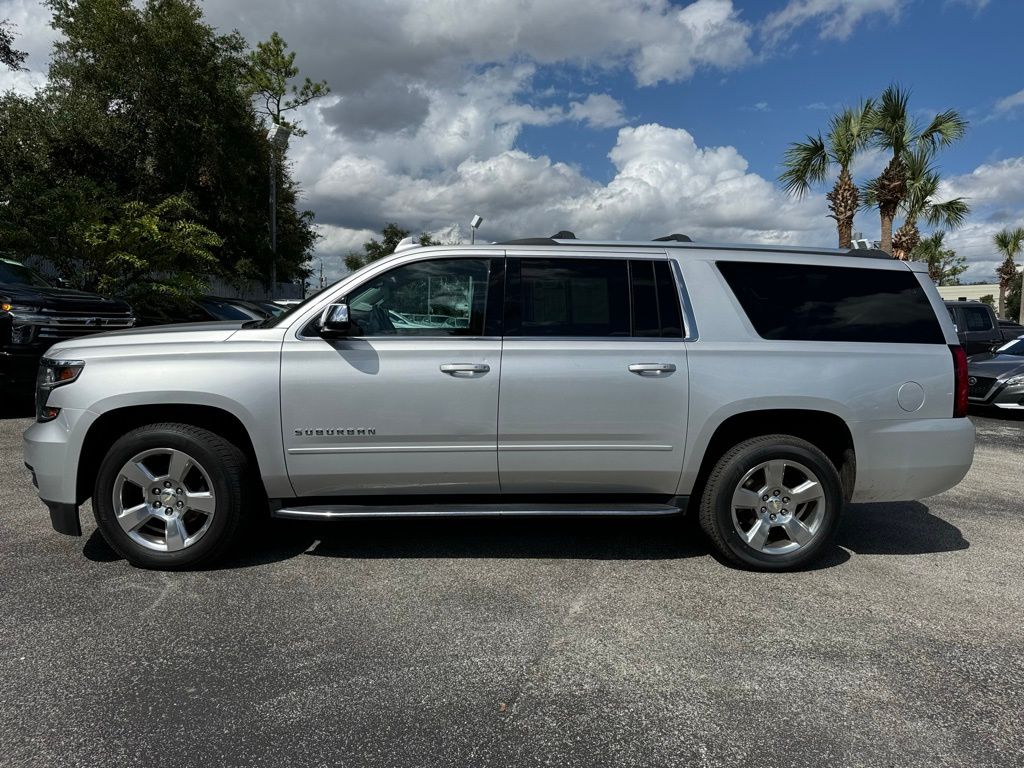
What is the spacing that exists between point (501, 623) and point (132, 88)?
20358mm

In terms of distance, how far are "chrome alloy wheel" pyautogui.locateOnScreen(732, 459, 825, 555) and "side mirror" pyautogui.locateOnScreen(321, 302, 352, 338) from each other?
7.59 ft

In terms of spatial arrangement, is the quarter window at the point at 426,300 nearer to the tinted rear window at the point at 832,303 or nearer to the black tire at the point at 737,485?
the tinted rear window at the point at 832,303

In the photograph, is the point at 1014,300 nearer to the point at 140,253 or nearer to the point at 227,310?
the point at 227,310

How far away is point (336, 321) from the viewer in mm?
3539

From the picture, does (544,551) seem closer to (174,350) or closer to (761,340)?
(761,340)

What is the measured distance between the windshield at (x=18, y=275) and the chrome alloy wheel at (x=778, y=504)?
29.9ft

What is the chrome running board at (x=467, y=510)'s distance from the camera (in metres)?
3.64

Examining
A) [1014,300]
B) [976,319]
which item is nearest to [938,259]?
[1014,300]

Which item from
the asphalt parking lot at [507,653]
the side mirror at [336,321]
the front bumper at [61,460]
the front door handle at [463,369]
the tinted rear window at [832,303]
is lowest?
the asphalt parking lot at [507,653]

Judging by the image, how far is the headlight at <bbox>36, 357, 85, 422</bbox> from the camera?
12.0 ft

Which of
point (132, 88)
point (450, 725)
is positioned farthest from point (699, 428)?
point (132, 88)

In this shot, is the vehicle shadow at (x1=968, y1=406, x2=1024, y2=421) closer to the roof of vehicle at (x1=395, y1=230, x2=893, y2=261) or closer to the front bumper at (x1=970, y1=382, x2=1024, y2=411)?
the front bumper at (x1=970, y1=382, x2=1024, y2=411)

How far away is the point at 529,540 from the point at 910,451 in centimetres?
228

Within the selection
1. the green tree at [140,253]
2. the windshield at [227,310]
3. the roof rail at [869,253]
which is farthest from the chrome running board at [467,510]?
the windshield at [227,310]
